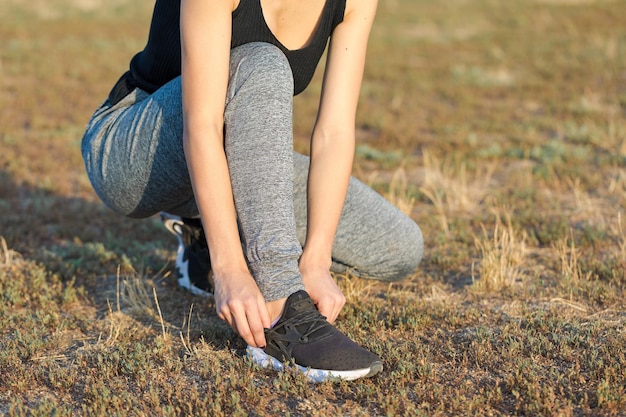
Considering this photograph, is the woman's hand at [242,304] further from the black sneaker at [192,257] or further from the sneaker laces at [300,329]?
the black sneaker at [192,257]

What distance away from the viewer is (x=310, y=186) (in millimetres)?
3512

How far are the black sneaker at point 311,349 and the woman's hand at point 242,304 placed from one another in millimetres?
81

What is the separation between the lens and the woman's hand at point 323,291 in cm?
327

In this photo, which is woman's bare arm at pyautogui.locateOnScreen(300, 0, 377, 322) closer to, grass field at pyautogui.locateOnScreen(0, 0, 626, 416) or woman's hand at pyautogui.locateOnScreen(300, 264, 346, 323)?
woman's hand at pyautogui.locateOnScreen(300, 264, 346, 323)

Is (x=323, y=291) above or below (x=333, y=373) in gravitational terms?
above

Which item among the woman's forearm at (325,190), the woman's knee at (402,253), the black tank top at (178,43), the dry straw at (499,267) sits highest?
the black tank top at (178,43)

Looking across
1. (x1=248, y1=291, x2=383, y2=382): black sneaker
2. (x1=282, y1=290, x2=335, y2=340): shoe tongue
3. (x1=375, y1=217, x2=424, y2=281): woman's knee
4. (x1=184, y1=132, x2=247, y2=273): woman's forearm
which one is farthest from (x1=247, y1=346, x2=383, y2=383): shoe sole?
(x1=375, y1=217, x2=424, y2=281): woman's knee

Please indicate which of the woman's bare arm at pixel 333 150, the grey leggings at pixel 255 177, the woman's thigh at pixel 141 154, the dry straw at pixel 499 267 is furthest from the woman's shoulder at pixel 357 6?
the dry straw at pixel 499 267

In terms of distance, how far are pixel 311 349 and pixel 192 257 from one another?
1.51 m

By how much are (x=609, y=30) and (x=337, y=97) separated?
16.7m

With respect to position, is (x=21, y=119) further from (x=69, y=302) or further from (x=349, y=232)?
(x=349, y=232)

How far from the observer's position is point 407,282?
4.55 m

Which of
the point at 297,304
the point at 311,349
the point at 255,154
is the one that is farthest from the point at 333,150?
the point at 311,349

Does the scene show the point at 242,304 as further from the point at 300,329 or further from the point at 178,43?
the point at 178,43
